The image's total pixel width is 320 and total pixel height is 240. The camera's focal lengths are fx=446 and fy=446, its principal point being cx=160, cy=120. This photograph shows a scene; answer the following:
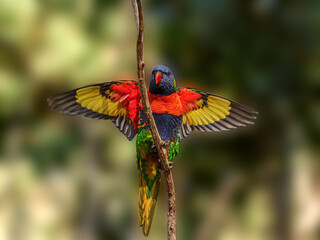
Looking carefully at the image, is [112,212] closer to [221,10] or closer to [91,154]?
[91,154]

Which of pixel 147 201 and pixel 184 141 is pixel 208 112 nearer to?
pixel 147 201

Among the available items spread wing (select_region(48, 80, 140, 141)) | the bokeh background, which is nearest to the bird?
spread wing (select_region(48, 80, 140, 141))

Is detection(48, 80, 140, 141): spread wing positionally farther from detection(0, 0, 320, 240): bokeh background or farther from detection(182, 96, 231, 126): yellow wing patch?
detection(0, 0, 320, 240): bokeh background

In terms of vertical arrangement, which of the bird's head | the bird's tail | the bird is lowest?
the bird's tail

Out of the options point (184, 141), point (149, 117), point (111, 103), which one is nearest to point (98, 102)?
point (111, 103)

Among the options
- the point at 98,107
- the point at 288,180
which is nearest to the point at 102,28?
the point at 288,180

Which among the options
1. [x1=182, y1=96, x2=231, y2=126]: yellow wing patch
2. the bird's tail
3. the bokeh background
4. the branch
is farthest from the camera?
the bokeh background
